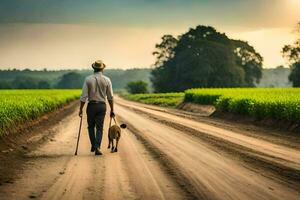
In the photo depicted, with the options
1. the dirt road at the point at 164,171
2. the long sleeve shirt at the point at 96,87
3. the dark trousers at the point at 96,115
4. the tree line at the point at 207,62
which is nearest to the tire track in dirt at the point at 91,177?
the dirt road at the point at 164,171

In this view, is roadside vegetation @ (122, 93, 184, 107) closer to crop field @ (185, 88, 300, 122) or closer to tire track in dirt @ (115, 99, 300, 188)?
crop field @ (185, 88, 300, 122)

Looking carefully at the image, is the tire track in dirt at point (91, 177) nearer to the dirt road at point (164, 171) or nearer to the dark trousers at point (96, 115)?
the dirt road at point (164, 171)

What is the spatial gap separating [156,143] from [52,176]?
615cm

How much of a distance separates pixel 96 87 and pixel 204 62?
3296 inches

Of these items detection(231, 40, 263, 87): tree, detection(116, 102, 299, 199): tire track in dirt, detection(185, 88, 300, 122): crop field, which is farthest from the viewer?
detection(231, 40, 263, 87): tree

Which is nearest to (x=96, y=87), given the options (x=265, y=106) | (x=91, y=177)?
(x=91, y=177)

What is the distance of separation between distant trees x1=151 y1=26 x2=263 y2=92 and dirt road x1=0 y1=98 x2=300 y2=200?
8072 centimetres

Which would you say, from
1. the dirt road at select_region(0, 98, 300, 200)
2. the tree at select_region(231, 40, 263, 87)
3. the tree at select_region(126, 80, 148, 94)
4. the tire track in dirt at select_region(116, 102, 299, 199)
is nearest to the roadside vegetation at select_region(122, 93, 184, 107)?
the tree at select_region(231, 40, 263, 87)

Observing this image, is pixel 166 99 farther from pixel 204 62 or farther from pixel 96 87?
pixel 96 87

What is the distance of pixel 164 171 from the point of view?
1024 centimetres

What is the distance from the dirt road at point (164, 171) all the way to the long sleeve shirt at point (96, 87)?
1.47 m

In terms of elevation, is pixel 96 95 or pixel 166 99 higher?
pixel 96 95

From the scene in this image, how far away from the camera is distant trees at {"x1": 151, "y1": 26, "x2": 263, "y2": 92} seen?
97375 millimetres

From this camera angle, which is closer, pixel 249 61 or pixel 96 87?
pixel 96 87
